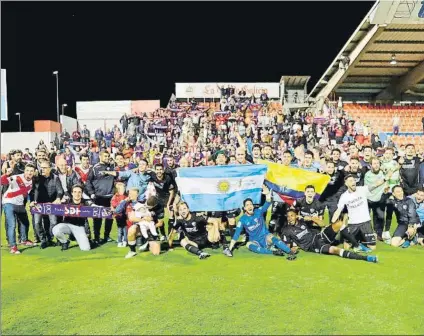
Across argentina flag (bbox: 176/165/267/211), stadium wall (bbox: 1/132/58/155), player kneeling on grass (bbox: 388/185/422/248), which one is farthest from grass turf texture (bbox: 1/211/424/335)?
stadium wall (bbox: 1/132/58/155)

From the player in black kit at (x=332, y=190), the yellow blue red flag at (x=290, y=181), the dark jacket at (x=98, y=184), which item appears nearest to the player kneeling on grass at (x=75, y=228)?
the dark jacket at (x=98, y=184)

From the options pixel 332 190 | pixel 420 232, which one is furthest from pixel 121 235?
pixel 420 232

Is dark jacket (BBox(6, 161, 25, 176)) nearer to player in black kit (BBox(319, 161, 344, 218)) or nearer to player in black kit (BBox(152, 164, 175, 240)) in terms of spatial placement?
player in black kit (BBox(152, 164, 175, 240))

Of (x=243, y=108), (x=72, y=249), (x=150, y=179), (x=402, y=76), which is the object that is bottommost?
(x=72, y=249)

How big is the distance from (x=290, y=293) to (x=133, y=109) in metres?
31.4

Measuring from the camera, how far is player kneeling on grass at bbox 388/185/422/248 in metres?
7.91

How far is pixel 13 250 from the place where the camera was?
7.46m

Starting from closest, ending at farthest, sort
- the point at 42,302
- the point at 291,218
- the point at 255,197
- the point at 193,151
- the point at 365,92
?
the point at 42,302
the point at 291,218
the point at 255,197
the point at 193,151
the point at 365,92

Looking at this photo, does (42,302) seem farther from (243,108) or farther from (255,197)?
(243,108)

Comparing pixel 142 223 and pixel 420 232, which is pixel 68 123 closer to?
pixel 142 223

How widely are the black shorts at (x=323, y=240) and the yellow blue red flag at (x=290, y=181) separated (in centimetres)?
85

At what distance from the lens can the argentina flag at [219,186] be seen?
803 centimetres

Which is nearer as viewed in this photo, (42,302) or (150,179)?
(42,302)

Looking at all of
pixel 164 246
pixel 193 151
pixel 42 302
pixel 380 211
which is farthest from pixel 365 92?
pixel 42 302
